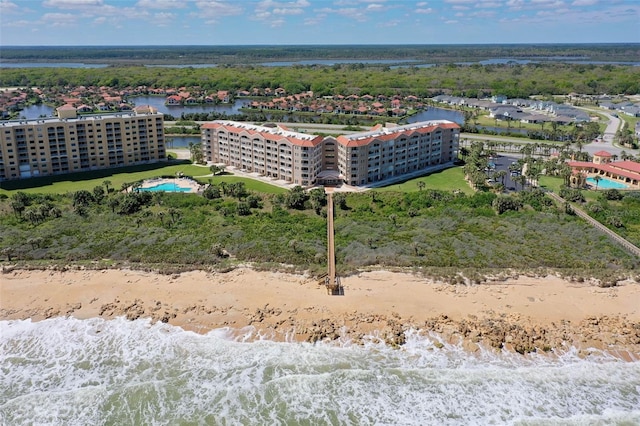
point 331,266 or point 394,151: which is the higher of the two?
point 394,151

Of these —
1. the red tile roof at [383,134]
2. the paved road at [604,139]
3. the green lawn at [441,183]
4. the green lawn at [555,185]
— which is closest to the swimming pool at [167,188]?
the red tile roof at [383,134]

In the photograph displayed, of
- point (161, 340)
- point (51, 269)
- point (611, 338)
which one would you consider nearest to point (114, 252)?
point (51, 269)

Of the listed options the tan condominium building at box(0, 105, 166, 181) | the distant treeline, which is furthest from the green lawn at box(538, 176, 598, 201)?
the distant treeline

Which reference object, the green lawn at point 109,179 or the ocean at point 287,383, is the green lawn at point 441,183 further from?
the ocean at point 287,383

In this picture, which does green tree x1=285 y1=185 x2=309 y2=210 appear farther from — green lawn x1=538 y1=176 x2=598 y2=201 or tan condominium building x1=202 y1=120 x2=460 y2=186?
green lawn x1=538 y1=176 x2=598 y2=201

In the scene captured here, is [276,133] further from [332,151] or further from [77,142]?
[77,142]

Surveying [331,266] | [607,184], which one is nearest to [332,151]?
[331,266]
